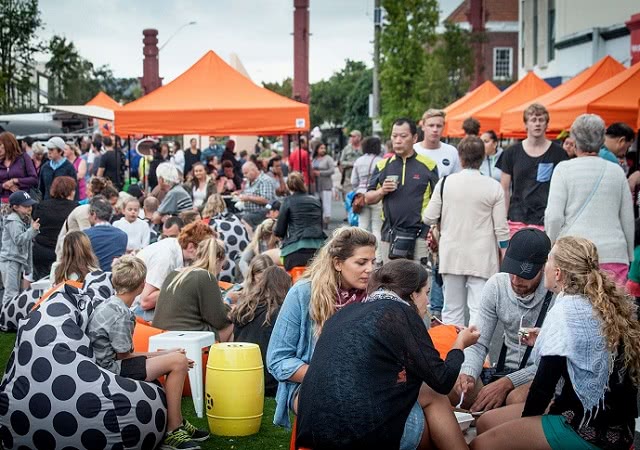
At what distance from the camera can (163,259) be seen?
9523 mm

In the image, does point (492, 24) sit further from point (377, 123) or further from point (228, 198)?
point (228, 198)

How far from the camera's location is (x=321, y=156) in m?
24.7

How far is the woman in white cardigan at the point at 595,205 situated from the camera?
7734 millimetres

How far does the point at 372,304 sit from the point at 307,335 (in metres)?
1.14

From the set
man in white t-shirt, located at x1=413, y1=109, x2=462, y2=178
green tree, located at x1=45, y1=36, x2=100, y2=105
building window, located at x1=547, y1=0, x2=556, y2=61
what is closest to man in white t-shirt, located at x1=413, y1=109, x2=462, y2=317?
man in white t-shirt, located at x1=413, y1=109, x2=462, y2=178

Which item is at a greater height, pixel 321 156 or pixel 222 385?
pixel 321 156

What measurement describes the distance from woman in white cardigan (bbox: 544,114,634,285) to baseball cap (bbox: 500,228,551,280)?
1.80 metres

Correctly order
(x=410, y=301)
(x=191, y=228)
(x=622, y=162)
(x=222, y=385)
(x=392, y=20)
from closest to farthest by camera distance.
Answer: (x=410, y=301) → (x=222, y=385) → (x=191, y=228) → (x=622, y=162) → (x=392, y=20)

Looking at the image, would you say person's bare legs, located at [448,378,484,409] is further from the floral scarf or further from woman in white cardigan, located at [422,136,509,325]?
woman in white cardigan, located at [422,136,509,325]

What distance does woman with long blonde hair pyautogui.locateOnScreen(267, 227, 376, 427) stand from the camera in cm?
559

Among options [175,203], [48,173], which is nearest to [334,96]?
[48,173]

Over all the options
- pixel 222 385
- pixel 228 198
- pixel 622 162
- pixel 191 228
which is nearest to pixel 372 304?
pixel 222 385

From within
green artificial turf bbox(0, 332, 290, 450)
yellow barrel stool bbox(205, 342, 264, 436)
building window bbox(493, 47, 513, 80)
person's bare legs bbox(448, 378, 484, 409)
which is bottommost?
green artificial turf bbox(0, 332, 290, 450)

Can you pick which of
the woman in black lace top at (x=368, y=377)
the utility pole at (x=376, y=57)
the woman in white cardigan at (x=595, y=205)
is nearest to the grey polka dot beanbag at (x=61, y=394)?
the woman in black lace top at (x=368, y=377)
